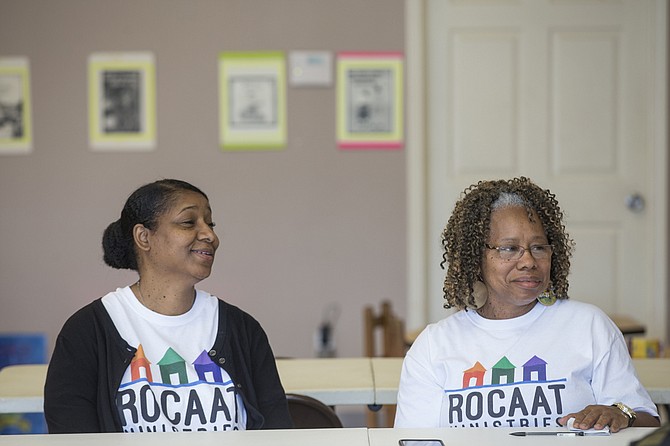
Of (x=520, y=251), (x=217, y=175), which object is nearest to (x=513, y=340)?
(x=520, y=251)

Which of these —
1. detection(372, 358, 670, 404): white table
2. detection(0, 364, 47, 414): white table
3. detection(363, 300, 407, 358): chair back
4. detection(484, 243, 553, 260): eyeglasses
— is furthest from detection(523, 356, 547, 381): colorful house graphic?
detection(0, 364, 47, 414): white table

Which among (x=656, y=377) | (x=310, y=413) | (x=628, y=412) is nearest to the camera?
(x=628, y=412)

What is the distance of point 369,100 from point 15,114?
5.77ft

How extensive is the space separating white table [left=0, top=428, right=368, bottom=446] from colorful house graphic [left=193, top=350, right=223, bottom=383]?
272mm

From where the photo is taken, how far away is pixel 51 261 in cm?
448

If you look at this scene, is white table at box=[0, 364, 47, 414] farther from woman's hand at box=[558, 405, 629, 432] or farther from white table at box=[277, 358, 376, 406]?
woman's hand at box=[558, 405, 629, 432]

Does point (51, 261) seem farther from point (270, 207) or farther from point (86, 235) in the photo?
point (270, 207)

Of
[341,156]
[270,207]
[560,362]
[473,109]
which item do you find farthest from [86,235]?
[560,362]

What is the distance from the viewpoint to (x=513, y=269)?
2137 millimetres

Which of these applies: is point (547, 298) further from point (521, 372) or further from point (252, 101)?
point (252, 101)

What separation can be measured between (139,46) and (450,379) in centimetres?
292

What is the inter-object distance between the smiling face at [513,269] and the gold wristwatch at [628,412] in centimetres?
32

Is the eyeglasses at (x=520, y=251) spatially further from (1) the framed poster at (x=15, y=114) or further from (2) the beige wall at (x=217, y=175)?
(1) the framed poster at (x=15, y=114)

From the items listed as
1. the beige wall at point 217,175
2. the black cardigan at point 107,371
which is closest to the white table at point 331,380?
the black cardigan at point 107,371
